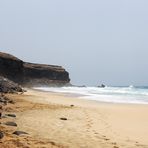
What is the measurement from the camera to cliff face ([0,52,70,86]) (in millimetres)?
58281

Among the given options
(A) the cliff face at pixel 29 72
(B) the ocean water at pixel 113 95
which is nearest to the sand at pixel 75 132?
(B) the ocean water at pixel 113 95

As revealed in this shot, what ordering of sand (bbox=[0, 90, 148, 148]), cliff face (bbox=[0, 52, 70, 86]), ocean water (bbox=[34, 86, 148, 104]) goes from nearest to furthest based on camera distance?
sand (bbox=[0, 90, 148, 148])
ocean water (bbox=[34, 86, 148, 104])
cliff face (bbox=[0, 52, 70, 86])

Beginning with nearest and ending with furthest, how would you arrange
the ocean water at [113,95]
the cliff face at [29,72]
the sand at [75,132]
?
the sand at [75,132], the ocean water at [113,95], the cliff face at [29,72]

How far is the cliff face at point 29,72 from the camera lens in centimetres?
5828

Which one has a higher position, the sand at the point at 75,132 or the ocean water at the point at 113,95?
the sand at the point at 75,132

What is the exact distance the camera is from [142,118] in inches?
657

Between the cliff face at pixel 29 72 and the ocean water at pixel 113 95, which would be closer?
the ocean water at pixel 113 95

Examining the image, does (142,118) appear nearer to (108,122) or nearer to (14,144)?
(108,122)

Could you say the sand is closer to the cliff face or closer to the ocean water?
the ocean water

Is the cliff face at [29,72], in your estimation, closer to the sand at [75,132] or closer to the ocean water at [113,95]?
the ocean water at [113,95]

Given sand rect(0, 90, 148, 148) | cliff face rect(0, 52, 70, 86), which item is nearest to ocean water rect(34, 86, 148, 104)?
cliff face rect(0, 52, 70, 86)

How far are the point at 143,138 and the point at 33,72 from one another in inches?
2549

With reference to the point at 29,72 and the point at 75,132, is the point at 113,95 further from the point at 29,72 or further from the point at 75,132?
the point at 29,72

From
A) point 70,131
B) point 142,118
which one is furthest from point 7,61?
point 70,131
